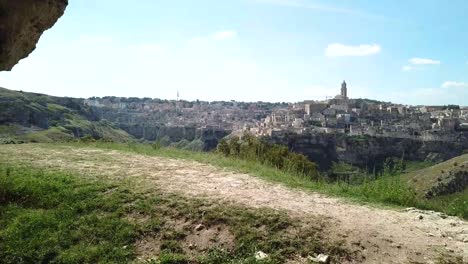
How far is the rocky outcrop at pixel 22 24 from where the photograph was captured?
7609 millimetres

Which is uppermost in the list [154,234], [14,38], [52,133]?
[14,38]

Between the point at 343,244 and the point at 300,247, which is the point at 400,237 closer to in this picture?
the point at 343,244

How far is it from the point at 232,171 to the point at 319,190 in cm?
252

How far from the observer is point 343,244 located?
235 inches

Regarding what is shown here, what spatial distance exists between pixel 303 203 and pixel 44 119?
10345 cm

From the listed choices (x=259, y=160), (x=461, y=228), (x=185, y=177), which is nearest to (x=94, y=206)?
(x=185, y=177)

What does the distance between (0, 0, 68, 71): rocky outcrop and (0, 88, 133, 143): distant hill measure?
223ft

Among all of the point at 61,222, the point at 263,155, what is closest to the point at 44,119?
the point at 263,155

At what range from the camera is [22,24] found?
25.8ft

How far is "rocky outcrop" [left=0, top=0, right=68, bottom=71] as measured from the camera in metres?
7.61

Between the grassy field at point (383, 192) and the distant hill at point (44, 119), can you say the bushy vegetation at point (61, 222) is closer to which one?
the grassy field at point (383, 192)

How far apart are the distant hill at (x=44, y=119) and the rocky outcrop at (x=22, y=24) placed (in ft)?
223

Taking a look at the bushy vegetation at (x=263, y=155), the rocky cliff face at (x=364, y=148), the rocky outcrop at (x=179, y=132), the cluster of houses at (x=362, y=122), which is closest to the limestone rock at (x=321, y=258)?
the bushy vegetation at (x=263, y=155)

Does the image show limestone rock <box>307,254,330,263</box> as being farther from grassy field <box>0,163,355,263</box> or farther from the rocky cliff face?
the rocky cliff face
